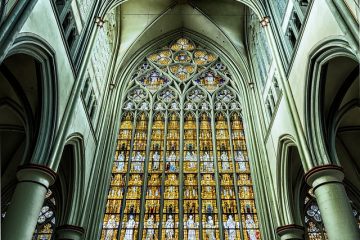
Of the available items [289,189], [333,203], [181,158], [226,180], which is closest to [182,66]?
[181,158]

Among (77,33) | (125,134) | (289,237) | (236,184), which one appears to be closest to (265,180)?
(236,184)

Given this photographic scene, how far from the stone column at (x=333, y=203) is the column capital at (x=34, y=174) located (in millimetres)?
6213

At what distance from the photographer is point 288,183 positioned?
40.7 feet

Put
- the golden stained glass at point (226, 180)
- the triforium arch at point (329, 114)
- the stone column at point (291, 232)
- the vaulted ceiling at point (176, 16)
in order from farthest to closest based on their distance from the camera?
the vaulted ceiling at point (176, 16)
the golden stained glass at point (226, 180)
the stone column at point (291, 232)
the triforium arch at point (329, 114)

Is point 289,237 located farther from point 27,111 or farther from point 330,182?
point 27,111

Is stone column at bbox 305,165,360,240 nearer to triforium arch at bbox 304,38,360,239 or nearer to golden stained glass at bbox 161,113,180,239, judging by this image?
triforium arch at bbox 304,38,360,239

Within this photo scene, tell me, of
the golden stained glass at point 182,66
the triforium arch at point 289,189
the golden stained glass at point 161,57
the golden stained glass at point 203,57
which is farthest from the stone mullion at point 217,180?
the golden stained glass at point 161,57

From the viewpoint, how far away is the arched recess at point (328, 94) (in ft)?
30.3

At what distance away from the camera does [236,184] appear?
14.0 m

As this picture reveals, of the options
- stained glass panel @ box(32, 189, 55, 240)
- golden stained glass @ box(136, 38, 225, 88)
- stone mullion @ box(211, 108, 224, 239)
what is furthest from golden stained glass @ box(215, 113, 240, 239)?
stained glass panel @ box(32, 189, 55, 240)

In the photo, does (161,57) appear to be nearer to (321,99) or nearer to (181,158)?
(181,158)

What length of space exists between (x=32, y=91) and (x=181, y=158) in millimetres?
6322

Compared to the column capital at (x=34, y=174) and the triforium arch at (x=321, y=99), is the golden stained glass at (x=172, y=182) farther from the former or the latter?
the triforium arch at (x=321, y=99)

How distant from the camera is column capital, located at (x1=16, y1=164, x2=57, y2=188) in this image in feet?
28.5
